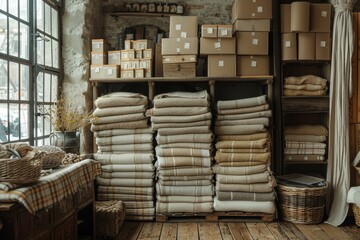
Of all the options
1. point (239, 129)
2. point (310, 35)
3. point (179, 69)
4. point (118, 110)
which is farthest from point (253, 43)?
point (118, 110)

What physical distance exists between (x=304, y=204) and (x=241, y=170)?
2.41 feet

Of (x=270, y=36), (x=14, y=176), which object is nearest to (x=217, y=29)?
(x=270, y=36)

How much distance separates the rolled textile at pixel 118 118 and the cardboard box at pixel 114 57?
25.5 inches

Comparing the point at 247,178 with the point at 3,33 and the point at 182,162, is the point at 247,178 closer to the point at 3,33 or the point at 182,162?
the point at 182,162

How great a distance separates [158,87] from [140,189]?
4.28 ft

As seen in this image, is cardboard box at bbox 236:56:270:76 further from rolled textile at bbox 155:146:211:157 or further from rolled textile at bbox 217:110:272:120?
rolled textile at bbox 155:146:211:157

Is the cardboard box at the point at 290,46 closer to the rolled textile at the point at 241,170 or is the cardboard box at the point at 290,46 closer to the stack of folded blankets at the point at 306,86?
the stack of folded blankets at the point at 306,86

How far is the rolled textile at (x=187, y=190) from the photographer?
157 inches

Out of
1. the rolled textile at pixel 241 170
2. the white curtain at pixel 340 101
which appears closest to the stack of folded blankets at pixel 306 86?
the white curtain at pixel 340 101

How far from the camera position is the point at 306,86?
13.7ft

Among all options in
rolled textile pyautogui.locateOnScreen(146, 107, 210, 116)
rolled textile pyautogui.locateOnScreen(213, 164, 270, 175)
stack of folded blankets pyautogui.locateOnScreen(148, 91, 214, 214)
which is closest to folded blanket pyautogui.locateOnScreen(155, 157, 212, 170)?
stack of folded blankets pyautogui.locateOnScreen(148, 91, 214, 214)

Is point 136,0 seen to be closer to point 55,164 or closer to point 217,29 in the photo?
point 217,29

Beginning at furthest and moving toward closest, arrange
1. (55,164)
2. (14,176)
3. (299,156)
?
(299,156), (55,164), (14,176)

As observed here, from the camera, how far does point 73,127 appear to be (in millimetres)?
3719
